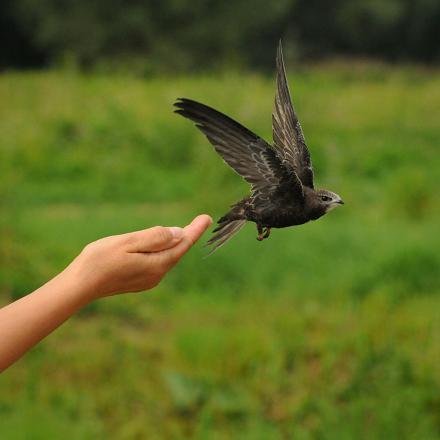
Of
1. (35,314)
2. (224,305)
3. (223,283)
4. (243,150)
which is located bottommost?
(224,305)

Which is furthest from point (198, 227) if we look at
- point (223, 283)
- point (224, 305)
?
point (223, 283)

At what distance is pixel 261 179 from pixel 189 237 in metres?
0.20

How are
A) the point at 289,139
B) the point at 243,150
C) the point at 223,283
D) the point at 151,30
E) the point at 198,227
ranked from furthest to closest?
1. the point at 151,30
2. the point at 223,283
3. the point at 289,139
4. the point at 198,227
5. the point at 243,150

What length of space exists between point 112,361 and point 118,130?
7350 millimetres

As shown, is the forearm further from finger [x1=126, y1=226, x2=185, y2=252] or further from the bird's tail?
the bird's tail

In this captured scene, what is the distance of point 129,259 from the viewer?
1.56 meters

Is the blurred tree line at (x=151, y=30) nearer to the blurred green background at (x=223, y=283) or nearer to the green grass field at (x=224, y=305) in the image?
the blurred green background at (x=223, y=283)

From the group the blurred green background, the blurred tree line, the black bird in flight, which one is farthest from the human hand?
the blurred tree line

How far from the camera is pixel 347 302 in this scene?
931 cm

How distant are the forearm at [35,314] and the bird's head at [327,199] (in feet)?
1.39

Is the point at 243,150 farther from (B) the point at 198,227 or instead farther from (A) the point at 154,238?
(A) the point at 154,238

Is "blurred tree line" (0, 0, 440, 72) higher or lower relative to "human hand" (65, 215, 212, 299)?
higher

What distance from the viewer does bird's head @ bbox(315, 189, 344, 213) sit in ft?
4.55

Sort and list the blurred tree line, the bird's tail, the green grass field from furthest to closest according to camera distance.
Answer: the blurred tree line < the green grass field < the bird's tail
